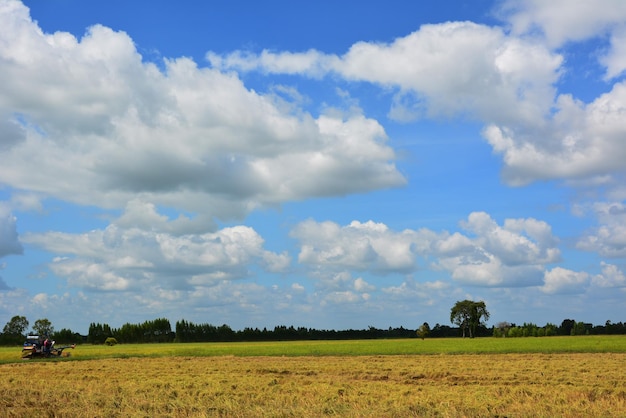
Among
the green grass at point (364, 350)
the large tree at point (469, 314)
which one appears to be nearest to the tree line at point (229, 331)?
the large tree at point (469, 314)

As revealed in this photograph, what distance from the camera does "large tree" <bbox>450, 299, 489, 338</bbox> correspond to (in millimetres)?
140375

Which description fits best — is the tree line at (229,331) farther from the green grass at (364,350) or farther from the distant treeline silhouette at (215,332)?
the green grass at (364,350)

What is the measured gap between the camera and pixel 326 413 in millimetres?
16062

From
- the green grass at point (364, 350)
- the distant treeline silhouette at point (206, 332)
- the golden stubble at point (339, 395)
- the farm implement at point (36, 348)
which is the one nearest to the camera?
the golden stubble at point (339, 395)

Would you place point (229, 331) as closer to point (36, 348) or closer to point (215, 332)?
point (215, 332)

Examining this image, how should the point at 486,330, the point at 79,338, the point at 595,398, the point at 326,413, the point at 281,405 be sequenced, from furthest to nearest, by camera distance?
1. the point at 486,330
2. the point at 79,338
3. the point at 595,398
4. the point at 281,405
5. the point at 326,413

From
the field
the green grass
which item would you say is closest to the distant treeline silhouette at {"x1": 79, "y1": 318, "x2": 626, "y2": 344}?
the green grass

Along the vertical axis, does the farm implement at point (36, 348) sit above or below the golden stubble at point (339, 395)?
above

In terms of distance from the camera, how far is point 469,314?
463 feet

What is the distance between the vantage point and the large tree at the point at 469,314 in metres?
140

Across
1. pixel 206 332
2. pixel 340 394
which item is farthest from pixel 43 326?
pixel 340 394

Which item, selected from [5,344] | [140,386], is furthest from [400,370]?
[5,344]

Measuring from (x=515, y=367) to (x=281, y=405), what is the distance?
17.7 meters

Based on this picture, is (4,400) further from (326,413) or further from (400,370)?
(400,370)
